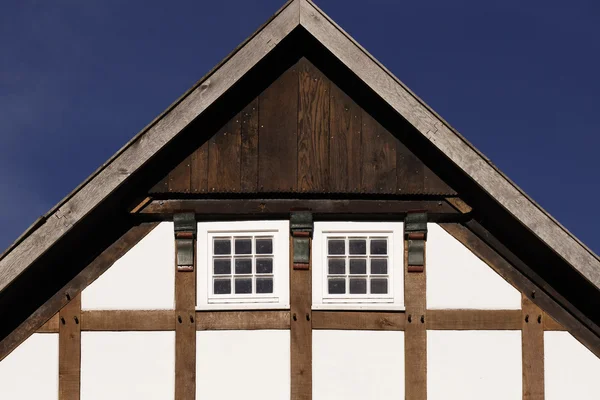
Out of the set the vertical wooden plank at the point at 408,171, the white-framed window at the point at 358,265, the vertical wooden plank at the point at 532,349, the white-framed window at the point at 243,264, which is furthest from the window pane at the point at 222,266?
the vertical wooden plank at the point at 532,349

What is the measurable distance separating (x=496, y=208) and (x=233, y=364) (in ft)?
9.84

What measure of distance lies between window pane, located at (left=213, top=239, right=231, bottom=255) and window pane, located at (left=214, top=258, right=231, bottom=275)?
0.07 metres

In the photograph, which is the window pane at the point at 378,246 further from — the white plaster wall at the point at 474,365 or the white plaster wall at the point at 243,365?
the white plaster wall at the point at 243,365

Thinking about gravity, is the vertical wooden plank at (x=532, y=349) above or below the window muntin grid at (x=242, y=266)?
below

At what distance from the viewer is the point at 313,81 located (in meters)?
8.53

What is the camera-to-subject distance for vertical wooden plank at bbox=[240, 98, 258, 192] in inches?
326

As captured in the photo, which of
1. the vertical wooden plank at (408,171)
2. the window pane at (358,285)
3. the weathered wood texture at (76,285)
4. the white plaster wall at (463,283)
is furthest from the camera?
the vertical wooden plank at (408,171)

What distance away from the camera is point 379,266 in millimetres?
8266

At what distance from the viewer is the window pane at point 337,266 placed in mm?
8234

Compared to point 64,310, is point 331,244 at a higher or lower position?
higher

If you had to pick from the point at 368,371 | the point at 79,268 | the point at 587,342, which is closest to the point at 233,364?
the point at 368,371

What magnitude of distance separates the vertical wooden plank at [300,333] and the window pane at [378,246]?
2.22 ft

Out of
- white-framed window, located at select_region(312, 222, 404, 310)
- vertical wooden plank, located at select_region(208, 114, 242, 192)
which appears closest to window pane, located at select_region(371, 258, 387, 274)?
white-framed window, located at select_region(312, 222, 404, 310)

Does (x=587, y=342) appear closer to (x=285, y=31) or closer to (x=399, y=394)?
(x=399, y=394)
